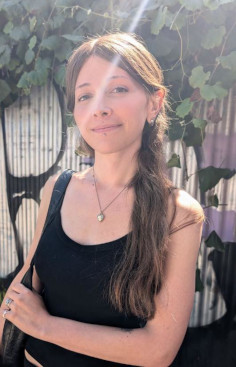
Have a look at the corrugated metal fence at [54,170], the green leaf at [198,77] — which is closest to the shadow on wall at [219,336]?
the corrugated metal fence at [54,170]

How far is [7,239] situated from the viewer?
282cm

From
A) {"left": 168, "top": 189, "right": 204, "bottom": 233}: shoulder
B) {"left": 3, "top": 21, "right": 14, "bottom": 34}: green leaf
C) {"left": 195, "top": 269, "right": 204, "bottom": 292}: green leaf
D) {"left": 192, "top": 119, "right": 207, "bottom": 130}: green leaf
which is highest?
{"left": 3, "top": 21, "right": 14, "bottom": 34}: green leaf

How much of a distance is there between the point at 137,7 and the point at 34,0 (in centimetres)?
71

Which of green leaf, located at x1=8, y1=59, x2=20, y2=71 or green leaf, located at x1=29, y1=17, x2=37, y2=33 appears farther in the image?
green leaf, located at x1=8, y1=59, x2=20, y2=71

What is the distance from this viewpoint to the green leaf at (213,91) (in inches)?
64.2

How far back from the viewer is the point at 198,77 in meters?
1.67

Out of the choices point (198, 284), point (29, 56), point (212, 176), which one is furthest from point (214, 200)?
point (29, 56)

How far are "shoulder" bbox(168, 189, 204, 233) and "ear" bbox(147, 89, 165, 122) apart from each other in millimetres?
313

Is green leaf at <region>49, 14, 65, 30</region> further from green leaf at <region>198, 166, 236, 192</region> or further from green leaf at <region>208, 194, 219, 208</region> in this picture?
green leaf at <region>208, 194, 219, 208</region>

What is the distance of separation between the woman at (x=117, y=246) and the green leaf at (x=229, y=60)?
0.51 meters

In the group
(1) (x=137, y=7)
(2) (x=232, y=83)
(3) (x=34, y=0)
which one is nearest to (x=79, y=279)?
(2) (x=232, y=83)

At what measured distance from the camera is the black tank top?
1.05m

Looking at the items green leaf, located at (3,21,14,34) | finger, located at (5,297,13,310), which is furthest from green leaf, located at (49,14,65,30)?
finger, located at (5,297,13,310)

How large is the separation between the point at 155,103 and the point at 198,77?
0.58m
